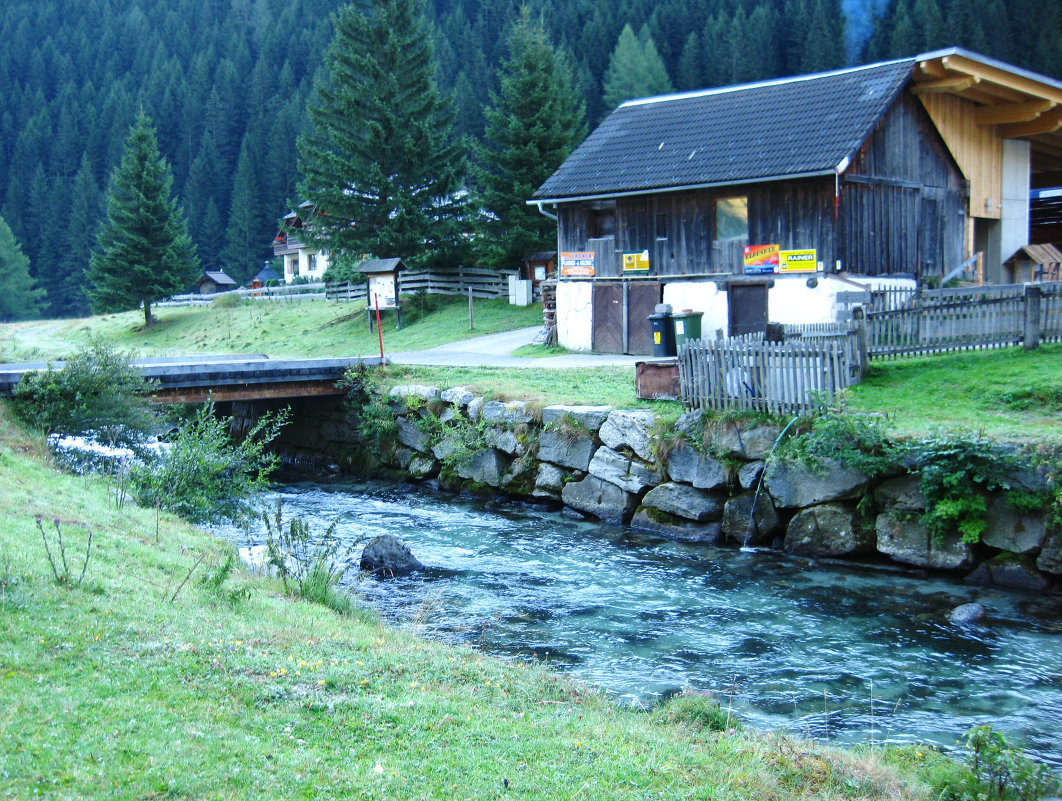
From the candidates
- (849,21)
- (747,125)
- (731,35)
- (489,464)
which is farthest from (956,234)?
(849,21)

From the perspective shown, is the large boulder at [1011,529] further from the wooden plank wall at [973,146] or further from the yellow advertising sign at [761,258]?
the wooden plank wall at [973,146]

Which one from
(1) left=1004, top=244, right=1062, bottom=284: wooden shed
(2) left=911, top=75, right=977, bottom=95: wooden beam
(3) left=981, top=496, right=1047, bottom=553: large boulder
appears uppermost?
(2) left=911, top=75, right=977, bottom=95: wooden beam

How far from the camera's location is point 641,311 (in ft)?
88.0

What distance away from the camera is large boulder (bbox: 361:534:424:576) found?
43.0 feet

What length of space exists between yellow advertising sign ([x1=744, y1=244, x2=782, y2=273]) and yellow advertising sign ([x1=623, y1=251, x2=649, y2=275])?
3.07 metres

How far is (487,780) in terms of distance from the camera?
543 centimetres

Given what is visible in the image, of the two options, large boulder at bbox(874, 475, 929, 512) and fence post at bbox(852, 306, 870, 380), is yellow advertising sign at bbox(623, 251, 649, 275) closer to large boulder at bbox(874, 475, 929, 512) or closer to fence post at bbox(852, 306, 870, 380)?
fence post at bbox(852, 306, 870, 380)

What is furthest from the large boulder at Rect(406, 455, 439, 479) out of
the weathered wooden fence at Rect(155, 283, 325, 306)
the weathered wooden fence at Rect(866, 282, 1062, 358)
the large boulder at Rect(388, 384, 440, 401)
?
the weathered wooden fence at Rect(155, 283, 325, 306)

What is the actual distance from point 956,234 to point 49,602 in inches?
1021

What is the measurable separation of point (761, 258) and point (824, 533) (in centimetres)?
1195

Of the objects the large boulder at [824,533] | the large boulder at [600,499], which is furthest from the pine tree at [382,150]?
the large boulder at [824,533]

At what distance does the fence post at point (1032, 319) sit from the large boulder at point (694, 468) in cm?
640

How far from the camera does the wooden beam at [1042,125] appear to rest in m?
26.9

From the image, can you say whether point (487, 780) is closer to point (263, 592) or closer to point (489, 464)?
point (263, 592)
